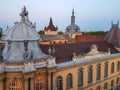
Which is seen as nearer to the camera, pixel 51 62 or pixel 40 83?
pixel 40 83

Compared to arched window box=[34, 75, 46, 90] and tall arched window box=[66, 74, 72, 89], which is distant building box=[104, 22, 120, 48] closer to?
tall arched window box=[66, 74, 72, 89]

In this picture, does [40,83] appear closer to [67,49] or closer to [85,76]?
[67,49]

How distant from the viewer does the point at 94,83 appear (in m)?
40.1

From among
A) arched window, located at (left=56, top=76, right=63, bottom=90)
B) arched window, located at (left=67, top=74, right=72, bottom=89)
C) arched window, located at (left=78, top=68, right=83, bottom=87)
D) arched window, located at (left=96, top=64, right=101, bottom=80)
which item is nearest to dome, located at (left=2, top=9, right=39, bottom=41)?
arched window, located at (left=56, top=76, right=63, bottom=90)

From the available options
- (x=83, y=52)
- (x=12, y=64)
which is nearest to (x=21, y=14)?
(x=12, y=64)

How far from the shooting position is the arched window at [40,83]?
29.0 meters

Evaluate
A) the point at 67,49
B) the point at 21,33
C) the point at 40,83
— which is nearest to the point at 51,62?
the point at 40,83

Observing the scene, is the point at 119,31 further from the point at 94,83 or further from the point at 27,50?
the point at 27,50

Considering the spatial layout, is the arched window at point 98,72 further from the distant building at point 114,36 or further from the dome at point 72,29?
the dome at point 72,29

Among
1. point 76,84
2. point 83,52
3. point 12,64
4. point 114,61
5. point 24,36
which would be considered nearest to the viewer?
point 12,64

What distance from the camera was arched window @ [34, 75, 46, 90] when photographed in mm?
Result: 28984

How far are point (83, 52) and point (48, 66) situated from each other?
11.3m

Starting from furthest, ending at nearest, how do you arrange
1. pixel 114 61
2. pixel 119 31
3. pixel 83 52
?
pixel 119 31 → pixel 114 61 → pixel 83 52

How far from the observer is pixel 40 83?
1163 inches
